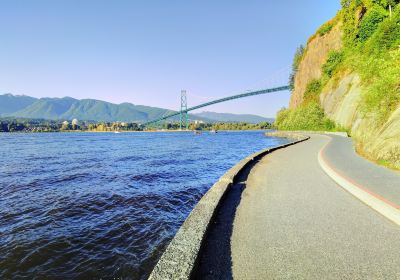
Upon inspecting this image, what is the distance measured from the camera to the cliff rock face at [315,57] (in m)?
67.1

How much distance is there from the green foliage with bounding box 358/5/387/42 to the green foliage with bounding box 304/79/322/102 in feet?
87.6

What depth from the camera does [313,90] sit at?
73.1 meters

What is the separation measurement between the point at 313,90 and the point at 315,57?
11271 millimetres

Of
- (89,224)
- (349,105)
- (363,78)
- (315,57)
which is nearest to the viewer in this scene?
(89,224)

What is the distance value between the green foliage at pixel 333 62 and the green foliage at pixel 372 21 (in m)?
14.6

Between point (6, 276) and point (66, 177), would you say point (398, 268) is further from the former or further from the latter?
point (66, 177)

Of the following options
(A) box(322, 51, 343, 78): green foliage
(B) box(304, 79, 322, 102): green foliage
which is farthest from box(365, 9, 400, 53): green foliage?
(B) box(304, 79, 322, 102): green foliage

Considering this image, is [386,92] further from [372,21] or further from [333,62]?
[333,62]

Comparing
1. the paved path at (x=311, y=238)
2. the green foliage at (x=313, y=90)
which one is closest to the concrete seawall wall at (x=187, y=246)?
the paved path at (x=311, y=238)

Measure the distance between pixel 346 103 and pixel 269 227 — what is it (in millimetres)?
40900

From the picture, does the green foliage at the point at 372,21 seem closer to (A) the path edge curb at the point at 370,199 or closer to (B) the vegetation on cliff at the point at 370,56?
(B) the vegetation on cliff at the point at 370,56

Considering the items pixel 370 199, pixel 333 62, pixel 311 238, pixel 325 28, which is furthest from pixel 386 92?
pixel 325 28

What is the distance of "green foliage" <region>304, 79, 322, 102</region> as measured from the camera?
70750mm

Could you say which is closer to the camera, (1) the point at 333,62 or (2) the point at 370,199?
(2) the point at 370,199
